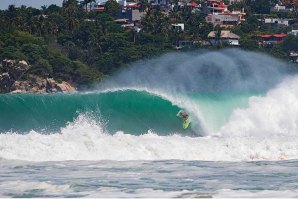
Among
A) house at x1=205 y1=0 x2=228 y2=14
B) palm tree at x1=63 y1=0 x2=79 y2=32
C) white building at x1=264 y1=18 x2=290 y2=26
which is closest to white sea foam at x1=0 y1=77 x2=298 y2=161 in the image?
palm tree at x1=63 y1=0 x2=79 y2=32

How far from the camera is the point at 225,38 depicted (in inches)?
4156

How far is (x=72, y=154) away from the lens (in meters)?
28.0

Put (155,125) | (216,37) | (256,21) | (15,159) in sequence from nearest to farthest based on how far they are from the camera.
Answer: (15,159) → (155,125) → (216,37) → (256,21)

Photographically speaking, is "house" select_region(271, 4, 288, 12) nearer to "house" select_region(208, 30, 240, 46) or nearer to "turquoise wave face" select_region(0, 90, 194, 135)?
"house" select_region(208, 30, 240, 46)

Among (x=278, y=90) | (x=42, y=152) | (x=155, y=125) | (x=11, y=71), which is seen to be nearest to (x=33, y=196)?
(x=42, y=152)

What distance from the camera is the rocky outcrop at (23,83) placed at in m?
79.2

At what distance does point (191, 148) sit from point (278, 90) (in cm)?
1124

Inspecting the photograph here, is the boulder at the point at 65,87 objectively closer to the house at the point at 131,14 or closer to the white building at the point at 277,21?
the house at the point at 131,14

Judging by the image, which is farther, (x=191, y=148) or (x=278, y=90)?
(x=278, y=90)

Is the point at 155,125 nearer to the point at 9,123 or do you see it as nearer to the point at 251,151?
the point at 9,123

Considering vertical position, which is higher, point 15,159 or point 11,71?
point 15,159

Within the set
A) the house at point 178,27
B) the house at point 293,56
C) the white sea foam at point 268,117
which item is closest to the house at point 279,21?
the house at point 178,27

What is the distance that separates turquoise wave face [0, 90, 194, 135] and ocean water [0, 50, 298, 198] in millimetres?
48

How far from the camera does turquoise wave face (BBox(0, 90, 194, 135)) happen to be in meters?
36.7
